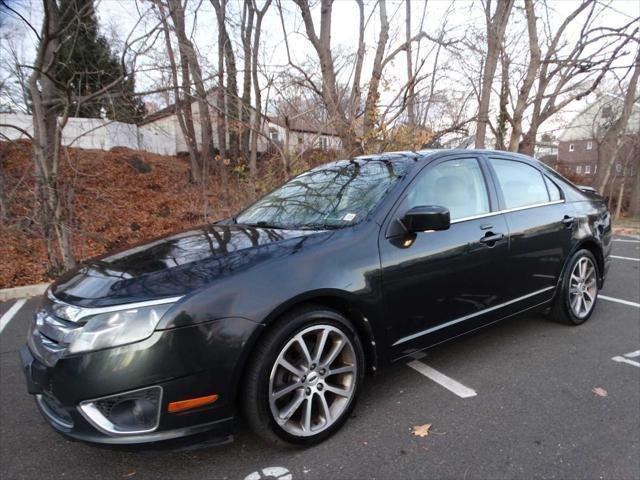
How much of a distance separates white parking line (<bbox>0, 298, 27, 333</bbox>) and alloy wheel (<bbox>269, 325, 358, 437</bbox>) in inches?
153

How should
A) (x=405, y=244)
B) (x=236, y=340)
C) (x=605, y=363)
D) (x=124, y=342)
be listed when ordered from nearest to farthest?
(x=124, y=342) → (x=236, y=340) → (x=405, y=244) → (x=605, y=363)

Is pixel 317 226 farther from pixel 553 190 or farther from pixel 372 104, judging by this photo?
pixel 372 104

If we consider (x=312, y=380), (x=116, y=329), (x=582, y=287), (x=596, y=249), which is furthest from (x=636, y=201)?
(x=116, y=329)

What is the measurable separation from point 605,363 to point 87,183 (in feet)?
47.0

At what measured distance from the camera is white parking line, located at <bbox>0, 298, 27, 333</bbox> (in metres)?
4.49

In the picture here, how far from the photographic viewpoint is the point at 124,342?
174cm

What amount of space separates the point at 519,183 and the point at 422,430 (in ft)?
A: 7.22

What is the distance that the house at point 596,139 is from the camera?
68.8 ft

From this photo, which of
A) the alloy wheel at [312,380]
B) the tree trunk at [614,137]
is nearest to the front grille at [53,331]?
the alloy wheel at [312,380]

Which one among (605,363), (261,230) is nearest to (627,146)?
(605,363)

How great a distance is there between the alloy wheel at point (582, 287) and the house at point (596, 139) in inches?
706

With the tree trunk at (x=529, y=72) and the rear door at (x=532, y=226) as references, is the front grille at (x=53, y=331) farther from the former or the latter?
the tree trunk at (x=529, y=72)

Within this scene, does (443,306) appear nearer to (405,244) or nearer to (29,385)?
(405,244)

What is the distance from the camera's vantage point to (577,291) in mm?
3766
